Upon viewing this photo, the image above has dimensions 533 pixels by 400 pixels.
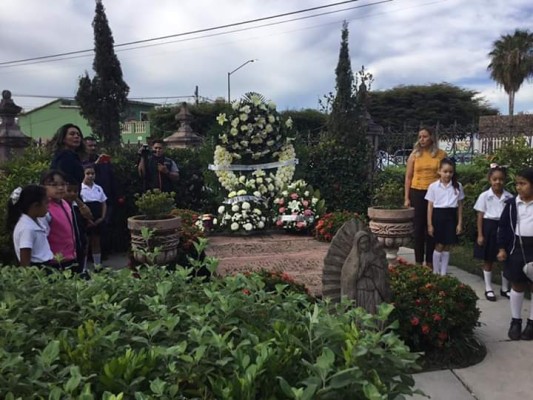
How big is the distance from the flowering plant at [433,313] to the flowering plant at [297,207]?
12.2 feet

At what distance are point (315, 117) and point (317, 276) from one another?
82.5 ft

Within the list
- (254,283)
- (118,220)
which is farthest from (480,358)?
(118,220)

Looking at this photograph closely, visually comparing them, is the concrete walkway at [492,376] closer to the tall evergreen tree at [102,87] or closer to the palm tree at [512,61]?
the tall evergreen tree at [102,87]

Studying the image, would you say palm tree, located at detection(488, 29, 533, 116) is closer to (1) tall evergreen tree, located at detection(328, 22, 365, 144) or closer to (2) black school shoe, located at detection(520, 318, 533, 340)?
(1) tall evergreen tree, located at detection(328, 22, 365, 144)

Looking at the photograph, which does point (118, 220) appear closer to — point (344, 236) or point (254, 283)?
point (344, 236)

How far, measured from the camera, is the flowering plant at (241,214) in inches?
293

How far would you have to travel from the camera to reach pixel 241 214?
7477 mm

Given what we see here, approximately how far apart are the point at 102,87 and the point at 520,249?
54.1ft

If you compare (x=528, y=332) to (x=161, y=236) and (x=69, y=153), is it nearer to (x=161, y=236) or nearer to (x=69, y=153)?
(x=161, y=236)

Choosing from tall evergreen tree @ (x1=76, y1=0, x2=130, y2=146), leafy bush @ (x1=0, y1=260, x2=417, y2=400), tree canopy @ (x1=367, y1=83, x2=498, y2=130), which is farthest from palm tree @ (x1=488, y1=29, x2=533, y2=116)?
leafy bush @ (x1=0, y1=260, x2=417, y2=400)

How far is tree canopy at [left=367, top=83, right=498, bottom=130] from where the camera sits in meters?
37.2

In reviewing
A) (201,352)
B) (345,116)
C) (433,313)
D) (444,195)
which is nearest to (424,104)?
(345,116)

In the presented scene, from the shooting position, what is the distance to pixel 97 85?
1759 centimetres

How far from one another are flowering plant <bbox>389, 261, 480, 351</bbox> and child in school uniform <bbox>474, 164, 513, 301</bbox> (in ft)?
4.67
